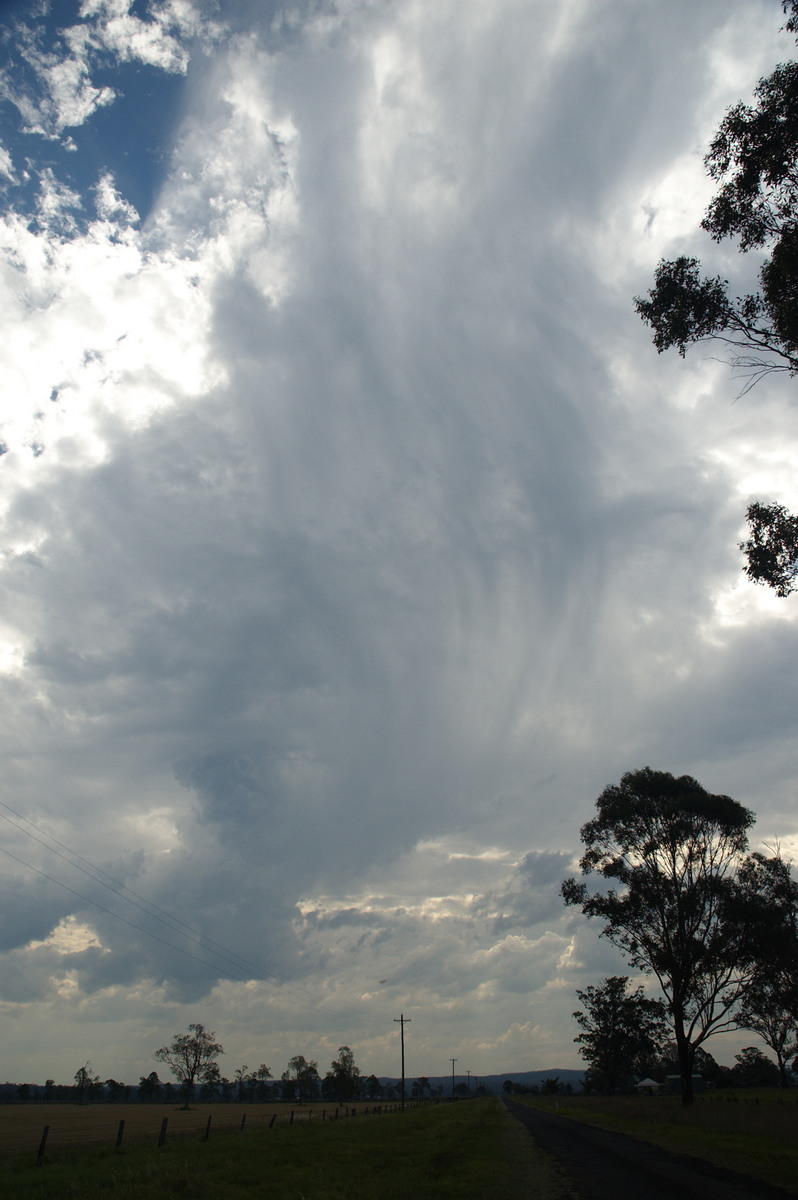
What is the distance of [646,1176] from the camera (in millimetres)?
17875

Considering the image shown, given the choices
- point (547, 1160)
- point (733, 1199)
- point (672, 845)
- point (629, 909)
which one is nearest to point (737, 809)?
point (672, 845)

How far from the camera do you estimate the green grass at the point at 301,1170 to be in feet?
59.2

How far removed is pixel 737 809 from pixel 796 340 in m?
34.6

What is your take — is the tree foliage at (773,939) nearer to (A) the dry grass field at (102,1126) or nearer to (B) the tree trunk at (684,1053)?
(B) the tree trunk at (684,1053)

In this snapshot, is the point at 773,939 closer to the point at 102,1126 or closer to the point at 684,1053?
the point at 684,1053

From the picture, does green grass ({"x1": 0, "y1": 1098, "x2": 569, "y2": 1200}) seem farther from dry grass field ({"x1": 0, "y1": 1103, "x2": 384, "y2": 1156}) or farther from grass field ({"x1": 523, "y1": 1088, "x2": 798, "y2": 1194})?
dry grass field ({"x1": 0, "y1": 1103, "x2": 384, "y2": 1156})

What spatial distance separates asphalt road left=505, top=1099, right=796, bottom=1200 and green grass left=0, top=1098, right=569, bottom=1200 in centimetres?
87

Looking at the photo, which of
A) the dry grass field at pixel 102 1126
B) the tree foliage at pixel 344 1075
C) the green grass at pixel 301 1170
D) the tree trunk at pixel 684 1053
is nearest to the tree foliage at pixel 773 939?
the tree trunk at pixel 684 1053

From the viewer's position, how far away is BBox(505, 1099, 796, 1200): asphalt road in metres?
15.0

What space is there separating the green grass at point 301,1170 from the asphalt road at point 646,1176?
874mm

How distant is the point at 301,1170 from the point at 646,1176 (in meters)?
12.3

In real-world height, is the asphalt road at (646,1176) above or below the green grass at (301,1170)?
above

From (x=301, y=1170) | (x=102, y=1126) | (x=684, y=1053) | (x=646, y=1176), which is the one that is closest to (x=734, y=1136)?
(x=646, y=1176)

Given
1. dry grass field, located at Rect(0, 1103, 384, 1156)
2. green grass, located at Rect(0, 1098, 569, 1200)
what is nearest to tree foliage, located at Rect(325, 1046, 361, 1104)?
dry grass field, located at Rect(0, 1103, 384, 1156)
